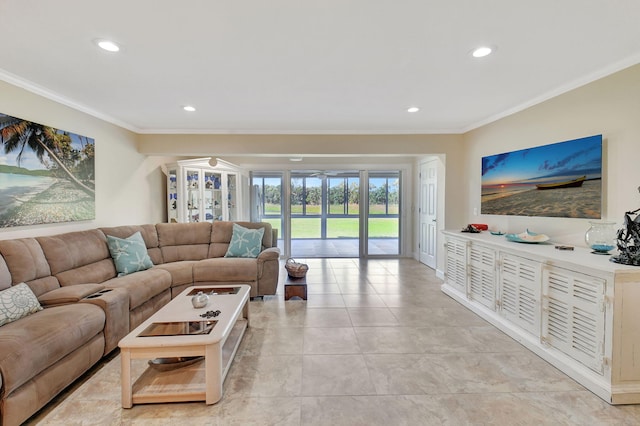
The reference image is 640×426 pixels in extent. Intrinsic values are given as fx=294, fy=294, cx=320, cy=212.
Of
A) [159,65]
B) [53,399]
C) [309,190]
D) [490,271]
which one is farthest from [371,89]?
[309,190]

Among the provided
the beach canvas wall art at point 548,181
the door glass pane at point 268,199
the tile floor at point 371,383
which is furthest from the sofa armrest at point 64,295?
the beach canvas wall art at point 548,181

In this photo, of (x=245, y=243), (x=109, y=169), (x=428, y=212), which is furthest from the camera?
(x=428, y=212)

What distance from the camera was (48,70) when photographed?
100 inches

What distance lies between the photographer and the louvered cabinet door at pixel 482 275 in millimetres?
3182

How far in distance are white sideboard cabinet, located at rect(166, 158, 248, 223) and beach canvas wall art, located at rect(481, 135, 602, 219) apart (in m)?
4.53

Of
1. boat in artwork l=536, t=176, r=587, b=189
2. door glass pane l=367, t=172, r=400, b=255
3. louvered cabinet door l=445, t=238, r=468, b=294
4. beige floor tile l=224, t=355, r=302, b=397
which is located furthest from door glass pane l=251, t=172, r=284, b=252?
boat in artwork l=536, t=176, r=587, b=189

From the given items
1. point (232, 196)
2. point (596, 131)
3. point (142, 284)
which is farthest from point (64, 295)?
point (596, 131)

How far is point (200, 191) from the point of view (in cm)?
538

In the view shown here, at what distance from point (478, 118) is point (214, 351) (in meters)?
4.19

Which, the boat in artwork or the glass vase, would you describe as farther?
the boat in artwork

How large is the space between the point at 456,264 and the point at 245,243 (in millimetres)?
2927

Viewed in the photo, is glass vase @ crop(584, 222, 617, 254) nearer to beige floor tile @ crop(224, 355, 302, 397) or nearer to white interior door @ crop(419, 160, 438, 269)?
beige floor tile @ crop(224, 355, 302, 397)

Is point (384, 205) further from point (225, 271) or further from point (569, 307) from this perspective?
point (569, 307)

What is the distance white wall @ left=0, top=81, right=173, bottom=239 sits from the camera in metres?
2.79
